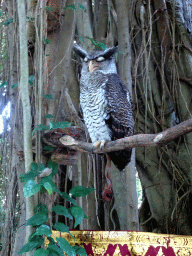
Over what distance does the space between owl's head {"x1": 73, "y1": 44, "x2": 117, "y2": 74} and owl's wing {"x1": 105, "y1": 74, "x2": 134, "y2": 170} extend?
0.40 ft

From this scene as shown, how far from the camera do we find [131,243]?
124 centimetres

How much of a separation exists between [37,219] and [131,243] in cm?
46

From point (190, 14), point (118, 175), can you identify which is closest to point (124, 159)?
point (118, 175)

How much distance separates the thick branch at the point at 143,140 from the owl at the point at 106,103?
255 millimetres

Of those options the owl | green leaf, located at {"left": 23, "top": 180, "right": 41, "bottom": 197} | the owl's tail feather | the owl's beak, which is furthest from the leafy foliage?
the owl's beak

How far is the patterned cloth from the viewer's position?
1196 millimetres

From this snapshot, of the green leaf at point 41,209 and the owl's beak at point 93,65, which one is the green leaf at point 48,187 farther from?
the owl's beak at point 93,65

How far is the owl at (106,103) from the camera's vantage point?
1699 millimetres

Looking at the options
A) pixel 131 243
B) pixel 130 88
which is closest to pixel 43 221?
pixel 131 243

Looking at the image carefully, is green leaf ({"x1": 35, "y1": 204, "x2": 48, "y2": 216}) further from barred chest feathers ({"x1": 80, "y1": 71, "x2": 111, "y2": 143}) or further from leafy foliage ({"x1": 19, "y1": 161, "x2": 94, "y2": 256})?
barred chest feathers ({"x1": 80, "y1": 71, "x2": 111, "y2": 143})

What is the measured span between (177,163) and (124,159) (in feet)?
3.23

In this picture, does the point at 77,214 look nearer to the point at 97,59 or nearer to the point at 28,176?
the point at 28,176

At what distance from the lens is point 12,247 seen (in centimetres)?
167

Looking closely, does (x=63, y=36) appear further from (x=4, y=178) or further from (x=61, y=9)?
(x=4, y=178)
